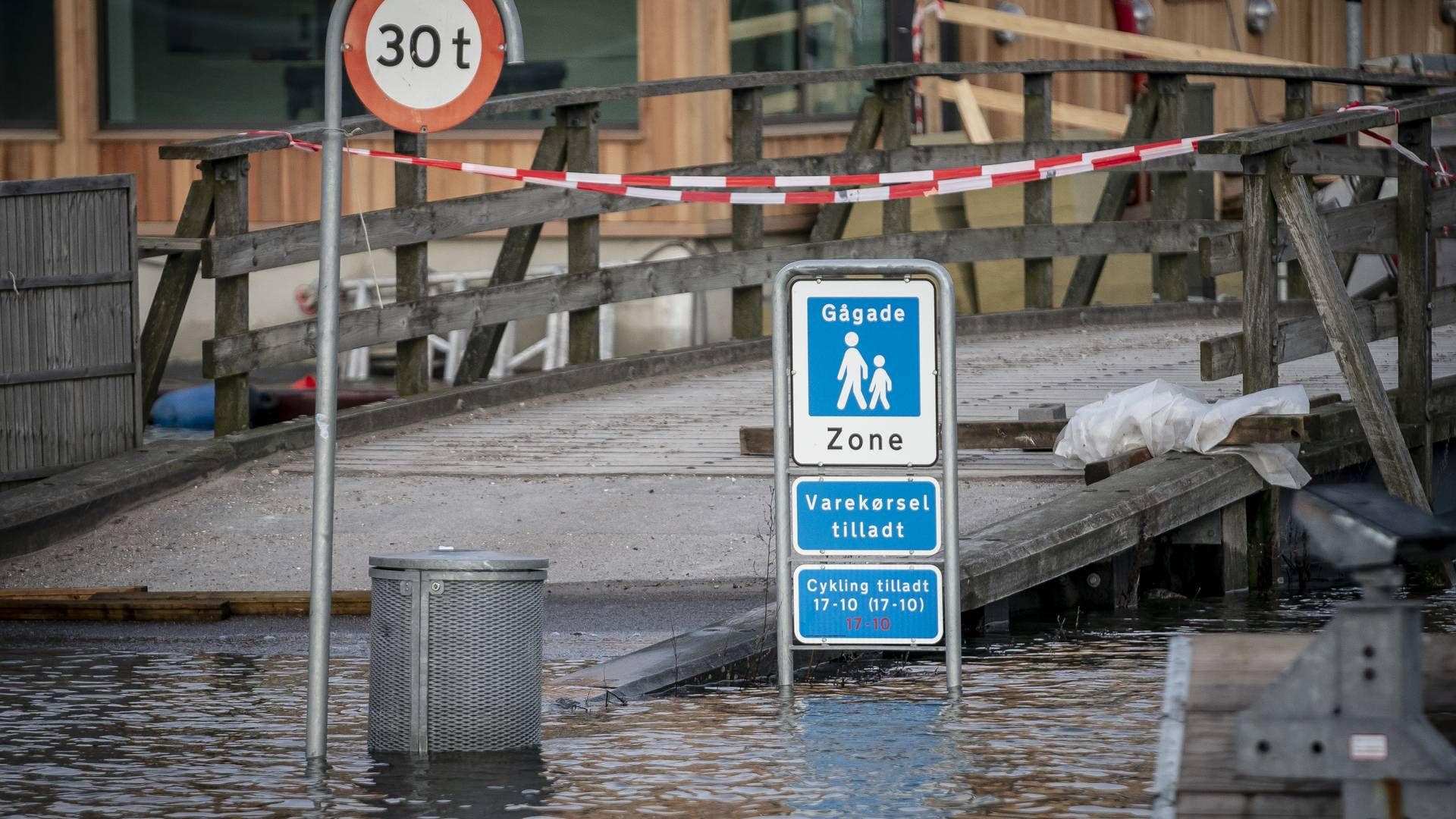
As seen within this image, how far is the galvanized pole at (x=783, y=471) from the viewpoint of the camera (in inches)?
269

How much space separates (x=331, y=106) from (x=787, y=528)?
6.23 feet

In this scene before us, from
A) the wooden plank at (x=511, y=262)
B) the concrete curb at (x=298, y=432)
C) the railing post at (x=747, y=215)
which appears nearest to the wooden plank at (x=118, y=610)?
the concrete curb at (x=298, y=432)

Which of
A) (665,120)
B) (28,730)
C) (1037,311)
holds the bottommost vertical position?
(28,730)

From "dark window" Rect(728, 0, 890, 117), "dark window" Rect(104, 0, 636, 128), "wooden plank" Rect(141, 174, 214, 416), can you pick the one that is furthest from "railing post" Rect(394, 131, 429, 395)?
"dark window" Rect(104, 0, 636, 128)

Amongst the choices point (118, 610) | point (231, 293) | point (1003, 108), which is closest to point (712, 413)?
point (231, 293)

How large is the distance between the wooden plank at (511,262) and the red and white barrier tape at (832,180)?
0.76ft

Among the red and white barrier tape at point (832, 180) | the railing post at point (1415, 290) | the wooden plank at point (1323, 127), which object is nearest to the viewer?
the wooden plank at point (1323, 127)

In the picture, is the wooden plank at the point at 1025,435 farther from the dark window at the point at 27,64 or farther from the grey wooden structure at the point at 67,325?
the dark window at the point at 27,64

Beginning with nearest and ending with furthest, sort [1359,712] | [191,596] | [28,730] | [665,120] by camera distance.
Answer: [1359,712] < [28,730] < [191,596] < [665,120]

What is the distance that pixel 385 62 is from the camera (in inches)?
247

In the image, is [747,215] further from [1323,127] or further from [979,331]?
[1323,127]

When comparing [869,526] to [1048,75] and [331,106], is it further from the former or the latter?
[1048,75]

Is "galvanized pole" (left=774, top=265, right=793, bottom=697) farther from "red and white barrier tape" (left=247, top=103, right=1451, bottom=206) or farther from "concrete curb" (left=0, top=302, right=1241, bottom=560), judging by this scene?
"red and white barrier tape" (left=247, top=103, right=1451, bottom=206)

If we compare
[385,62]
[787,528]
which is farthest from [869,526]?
[385,62]
